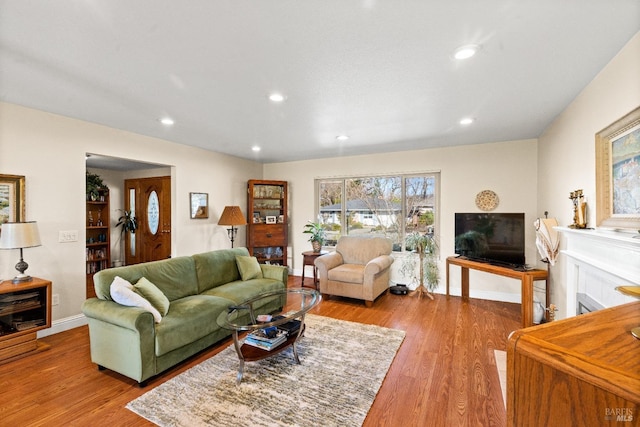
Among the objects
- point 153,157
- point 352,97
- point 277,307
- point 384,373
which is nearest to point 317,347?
point 384,373

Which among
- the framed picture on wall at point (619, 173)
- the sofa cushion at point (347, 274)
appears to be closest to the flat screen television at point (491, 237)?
the sofa cushion at point (347, 274)

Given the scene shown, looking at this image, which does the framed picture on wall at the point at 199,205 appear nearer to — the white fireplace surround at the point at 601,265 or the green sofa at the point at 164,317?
the green sofa at the point at 164,317

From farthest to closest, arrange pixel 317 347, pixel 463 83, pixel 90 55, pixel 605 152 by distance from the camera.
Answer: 1. pixel 317 347
2. pixel 463 83
3. pixel 605 152
4. pixel 90 55

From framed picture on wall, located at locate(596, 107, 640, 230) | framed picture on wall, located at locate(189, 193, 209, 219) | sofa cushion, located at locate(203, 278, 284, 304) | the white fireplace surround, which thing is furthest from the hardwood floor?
framed picture on wall, located at locate(189, 193, 209, 219)

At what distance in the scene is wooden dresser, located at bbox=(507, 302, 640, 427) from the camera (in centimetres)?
51

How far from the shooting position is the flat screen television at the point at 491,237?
3.66m

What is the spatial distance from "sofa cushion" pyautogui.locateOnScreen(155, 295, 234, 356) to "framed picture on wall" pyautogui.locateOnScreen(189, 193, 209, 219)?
2024 millimetres

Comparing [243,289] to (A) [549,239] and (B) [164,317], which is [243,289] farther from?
(A) [549,239]

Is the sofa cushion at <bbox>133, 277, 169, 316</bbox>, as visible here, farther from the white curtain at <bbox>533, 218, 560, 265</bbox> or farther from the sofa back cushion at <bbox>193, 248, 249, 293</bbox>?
the white curtain at <bbox>533, 218, 560, 265</bbox>

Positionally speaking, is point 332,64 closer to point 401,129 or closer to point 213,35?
point 213,35

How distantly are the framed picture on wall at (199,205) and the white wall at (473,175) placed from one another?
236cm

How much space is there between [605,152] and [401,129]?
77.6 inches

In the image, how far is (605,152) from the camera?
6.56 ft

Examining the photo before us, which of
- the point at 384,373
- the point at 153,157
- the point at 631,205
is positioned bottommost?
the point at 384,373
